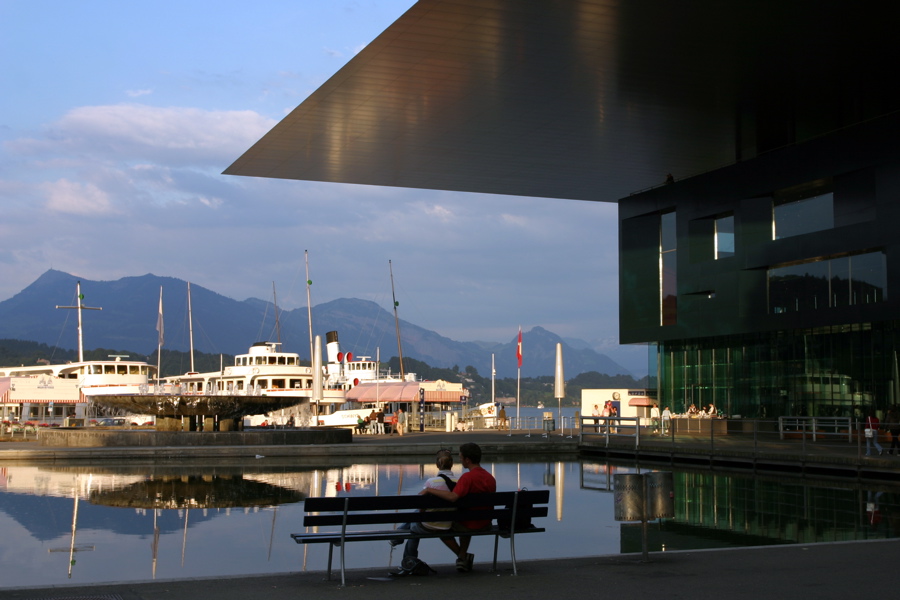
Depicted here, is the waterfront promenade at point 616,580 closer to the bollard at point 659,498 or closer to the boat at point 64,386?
the bollard at point 659,498

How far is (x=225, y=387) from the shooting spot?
6831 cm

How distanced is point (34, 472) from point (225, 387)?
46.4 m

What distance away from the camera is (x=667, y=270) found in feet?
131

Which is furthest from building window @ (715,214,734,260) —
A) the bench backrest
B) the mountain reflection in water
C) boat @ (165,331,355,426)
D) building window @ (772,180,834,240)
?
boat @ (165,331,355,426)

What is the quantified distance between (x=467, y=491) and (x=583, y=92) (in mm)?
21019

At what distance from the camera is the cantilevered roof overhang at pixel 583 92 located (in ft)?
76.0

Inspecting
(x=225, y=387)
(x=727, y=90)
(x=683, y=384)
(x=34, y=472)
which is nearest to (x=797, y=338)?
(x=683, y=384)

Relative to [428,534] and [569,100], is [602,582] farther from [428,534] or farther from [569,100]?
[569,100]

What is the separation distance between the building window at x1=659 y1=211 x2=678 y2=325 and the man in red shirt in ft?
101

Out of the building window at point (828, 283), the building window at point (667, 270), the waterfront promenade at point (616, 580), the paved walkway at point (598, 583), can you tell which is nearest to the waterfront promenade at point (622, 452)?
the building window at point (828, 283)

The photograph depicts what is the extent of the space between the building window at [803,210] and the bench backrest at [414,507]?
85.2ft

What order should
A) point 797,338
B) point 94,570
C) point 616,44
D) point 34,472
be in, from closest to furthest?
point 94,570 → point 34,472 → point 616,44 → point 797,338

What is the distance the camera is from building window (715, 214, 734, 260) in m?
36.5

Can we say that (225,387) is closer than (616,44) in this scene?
No
